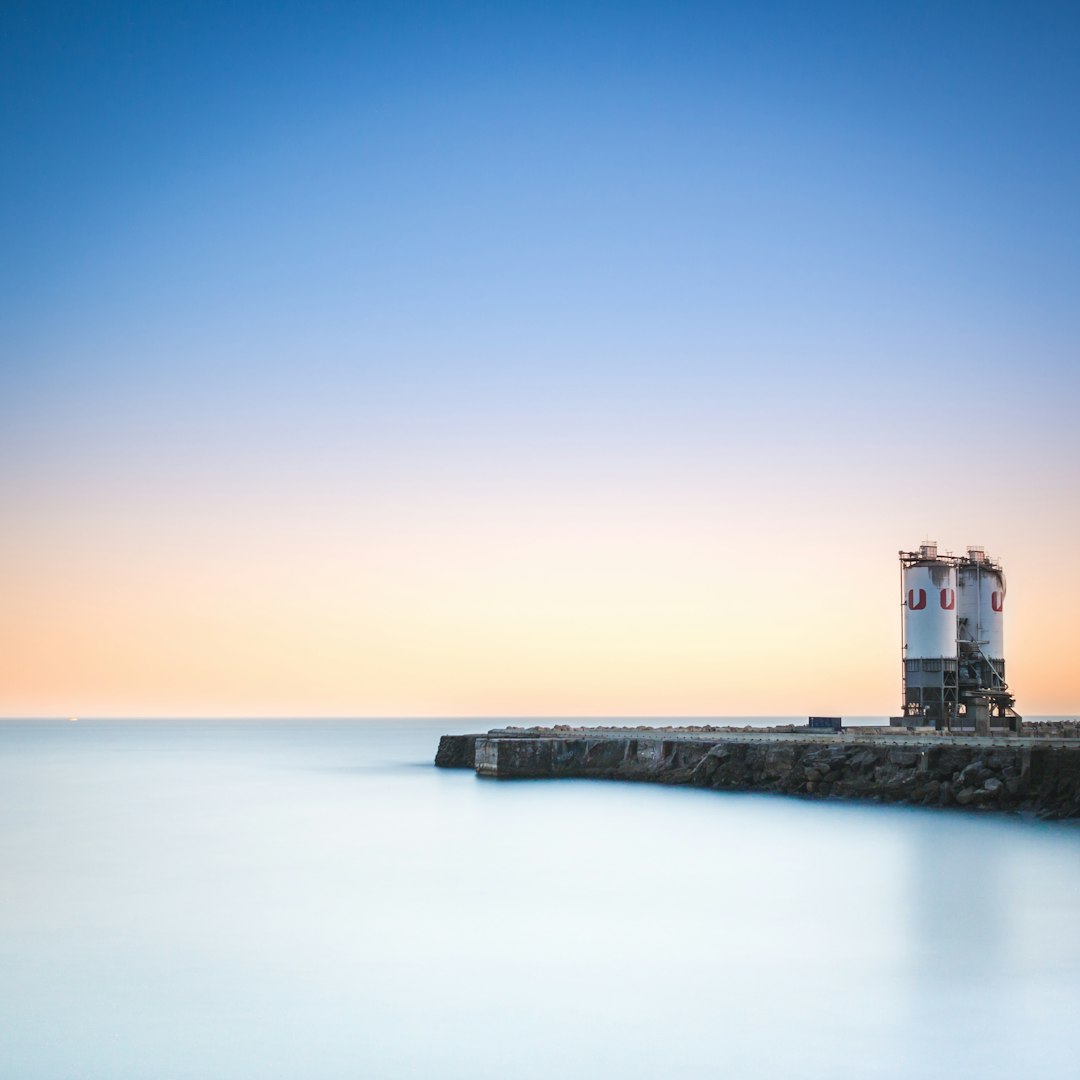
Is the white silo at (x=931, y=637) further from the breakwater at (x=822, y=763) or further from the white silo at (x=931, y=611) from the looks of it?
Answer: the breakwater at (x=822, y=763)

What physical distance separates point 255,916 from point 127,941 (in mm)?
1830

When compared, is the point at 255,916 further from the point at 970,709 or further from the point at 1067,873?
the point at 970,709

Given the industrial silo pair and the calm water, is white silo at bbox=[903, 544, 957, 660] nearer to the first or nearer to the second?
Answer: the industrial silo pair

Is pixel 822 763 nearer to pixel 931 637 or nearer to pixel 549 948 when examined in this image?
pixel 931 637

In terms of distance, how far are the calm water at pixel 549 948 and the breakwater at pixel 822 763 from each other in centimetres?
141

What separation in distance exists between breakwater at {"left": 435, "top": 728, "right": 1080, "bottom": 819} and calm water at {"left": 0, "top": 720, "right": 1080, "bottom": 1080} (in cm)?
141

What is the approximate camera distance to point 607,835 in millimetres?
22453

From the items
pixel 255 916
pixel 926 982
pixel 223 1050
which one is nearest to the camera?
pixel 223 1050

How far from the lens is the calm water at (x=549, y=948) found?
349 inches

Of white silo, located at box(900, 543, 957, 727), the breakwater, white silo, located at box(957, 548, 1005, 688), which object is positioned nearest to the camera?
the breakwater

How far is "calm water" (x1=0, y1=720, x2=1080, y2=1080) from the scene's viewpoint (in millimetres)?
8875

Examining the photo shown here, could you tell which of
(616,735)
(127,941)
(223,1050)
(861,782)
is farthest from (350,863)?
(616,735)

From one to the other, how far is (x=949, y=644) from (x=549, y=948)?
25.9 meters

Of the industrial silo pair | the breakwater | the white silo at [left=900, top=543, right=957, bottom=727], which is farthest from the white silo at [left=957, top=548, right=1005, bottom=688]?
the breakwater
